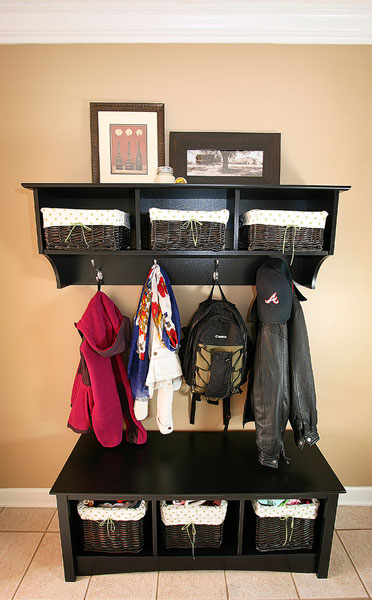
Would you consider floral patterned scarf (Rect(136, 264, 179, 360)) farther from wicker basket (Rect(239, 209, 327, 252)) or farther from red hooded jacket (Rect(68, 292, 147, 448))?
wicker basket (Rect(239, 209, 327, 252))

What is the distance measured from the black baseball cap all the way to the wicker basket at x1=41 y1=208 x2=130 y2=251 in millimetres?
678

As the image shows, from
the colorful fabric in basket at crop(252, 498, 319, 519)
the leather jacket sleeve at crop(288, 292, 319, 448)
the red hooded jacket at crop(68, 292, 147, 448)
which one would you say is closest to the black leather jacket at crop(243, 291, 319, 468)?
the leather jacket sleeve at crop(288, 292, 319, 448)

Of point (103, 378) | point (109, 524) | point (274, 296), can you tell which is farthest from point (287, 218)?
point (109, 524)

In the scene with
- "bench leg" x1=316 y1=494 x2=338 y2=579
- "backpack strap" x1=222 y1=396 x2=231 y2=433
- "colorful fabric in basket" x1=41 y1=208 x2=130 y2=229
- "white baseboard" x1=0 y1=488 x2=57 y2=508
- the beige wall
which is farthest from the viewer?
"white baseboard" x1=0 y1=488 x2=57 y2=508

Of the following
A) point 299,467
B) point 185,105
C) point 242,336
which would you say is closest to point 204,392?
point 242,336

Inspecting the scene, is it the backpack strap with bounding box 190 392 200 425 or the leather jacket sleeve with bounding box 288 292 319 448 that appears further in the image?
the backpack strap with bounding box 190 392 200 425

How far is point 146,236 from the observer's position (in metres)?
1.74

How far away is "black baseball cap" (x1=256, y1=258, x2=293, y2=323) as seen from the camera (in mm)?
1528

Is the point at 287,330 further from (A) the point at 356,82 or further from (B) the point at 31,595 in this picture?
(B) the point at 31,595

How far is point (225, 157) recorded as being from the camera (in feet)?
5.62

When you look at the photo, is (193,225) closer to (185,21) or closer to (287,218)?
(287,218)

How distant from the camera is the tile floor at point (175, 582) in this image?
154 cm

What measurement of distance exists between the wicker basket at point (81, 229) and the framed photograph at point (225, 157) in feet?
1.54

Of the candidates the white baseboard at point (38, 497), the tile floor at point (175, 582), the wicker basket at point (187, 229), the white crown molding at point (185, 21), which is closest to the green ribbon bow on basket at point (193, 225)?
the wicker basket at point (187, 229)
